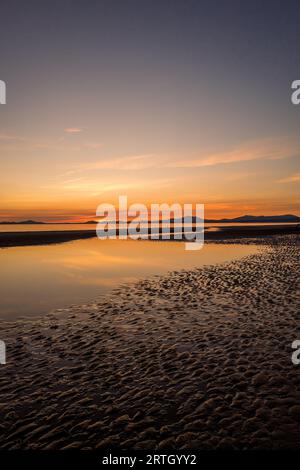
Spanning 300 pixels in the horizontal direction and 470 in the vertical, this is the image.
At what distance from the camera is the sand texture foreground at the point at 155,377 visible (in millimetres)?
7277

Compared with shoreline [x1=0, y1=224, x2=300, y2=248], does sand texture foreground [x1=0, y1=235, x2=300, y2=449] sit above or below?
below

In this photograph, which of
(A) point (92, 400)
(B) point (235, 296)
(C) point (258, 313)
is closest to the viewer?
(A) point (92, 400)

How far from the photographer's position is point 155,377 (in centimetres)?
995

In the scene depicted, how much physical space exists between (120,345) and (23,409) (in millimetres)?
4791

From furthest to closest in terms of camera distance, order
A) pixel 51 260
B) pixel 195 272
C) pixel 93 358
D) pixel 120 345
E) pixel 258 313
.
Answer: pixel 51 260 < pixel 195 272 < pixel 258 313 < pixel 120 345 < pixel 93 358

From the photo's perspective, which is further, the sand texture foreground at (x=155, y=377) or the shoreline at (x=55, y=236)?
the shoreline at (x=55, y=236)

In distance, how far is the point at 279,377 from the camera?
9.74 metres

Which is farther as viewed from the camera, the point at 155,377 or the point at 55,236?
the point at 55,236

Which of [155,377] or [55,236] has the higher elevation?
[55,236]

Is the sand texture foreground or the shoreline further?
the shoreline

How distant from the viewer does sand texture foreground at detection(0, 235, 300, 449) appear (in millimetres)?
7277

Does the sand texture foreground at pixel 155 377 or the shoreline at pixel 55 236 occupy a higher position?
the shoreline at pixel 55 236
